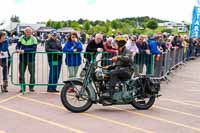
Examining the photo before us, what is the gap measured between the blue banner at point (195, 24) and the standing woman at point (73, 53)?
1838 centimetres

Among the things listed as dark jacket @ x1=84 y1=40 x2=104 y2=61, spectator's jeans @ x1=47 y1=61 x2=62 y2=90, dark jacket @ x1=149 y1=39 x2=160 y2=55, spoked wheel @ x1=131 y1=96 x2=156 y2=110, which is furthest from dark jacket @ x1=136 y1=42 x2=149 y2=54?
spoked wheel @ x1=131 y1=96 x2=156 y2=110

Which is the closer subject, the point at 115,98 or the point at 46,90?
the point at 115,98

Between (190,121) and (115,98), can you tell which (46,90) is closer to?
(115,98)

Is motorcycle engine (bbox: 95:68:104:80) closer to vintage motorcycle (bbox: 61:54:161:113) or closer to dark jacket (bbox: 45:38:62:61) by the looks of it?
vintage motorcycle (bbox: 61:54:161:113)

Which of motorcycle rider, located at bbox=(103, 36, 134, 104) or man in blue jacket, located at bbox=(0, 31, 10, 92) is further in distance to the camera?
man in blue jacket, located at bbox=(0, 31, 10, 92)

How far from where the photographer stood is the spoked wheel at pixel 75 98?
28.7 feet

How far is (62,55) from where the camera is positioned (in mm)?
11422

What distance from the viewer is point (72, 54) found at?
11461 mm

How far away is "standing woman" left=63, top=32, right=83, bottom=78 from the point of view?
37.5 feet

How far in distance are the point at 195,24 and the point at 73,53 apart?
18.8m

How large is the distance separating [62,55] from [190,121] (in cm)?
439

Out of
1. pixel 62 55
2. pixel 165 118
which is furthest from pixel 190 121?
pixel 62 55

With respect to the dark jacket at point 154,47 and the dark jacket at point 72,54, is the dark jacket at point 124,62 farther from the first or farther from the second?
the dark jacket at point 154,47

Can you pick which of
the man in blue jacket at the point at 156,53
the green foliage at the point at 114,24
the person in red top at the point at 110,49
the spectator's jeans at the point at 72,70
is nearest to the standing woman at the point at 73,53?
the spectator's jeans at the point at 72,70
